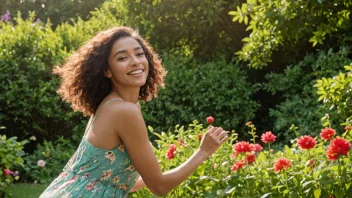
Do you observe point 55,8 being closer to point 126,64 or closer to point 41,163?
point 41,163

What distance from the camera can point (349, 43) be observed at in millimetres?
8195

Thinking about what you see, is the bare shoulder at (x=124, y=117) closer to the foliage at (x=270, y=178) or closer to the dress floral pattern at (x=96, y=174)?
the dress floral pattern at (x=96, y=174)

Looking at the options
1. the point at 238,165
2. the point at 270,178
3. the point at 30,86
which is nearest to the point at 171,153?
the point at 238,165

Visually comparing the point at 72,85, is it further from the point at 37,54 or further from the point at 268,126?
the point at 268,126

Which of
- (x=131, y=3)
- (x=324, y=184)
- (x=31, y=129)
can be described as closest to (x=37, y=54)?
(x=31, y=129)

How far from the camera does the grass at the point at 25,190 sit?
6.44m

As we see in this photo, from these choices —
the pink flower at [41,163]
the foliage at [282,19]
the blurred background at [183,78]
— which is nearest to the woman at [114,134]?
the foliage at [282,19]

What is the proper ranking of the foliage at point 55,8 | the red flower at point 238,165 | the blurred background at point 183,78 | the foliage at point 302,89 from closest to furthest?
the red flower at point 238,165
the foliage at point 302,89
the blurred background at point 183,78
the foliage at point 55,8

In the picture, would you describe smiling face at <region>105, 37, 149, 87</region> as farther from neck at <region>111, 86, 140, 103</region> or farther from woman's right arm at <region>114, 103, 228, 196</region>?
woman's right arm at <region>114, 103, 228, 196</region>

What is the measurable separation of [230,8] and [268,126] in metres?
1.78

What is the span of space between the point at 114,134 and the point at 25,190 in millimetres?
4143

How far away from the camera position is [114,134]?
112 inches

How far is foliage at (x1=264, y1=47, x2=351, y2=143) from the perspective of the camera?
7.57 metres

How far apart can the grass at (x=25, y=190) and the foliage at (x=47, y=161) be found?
0.16 meters
